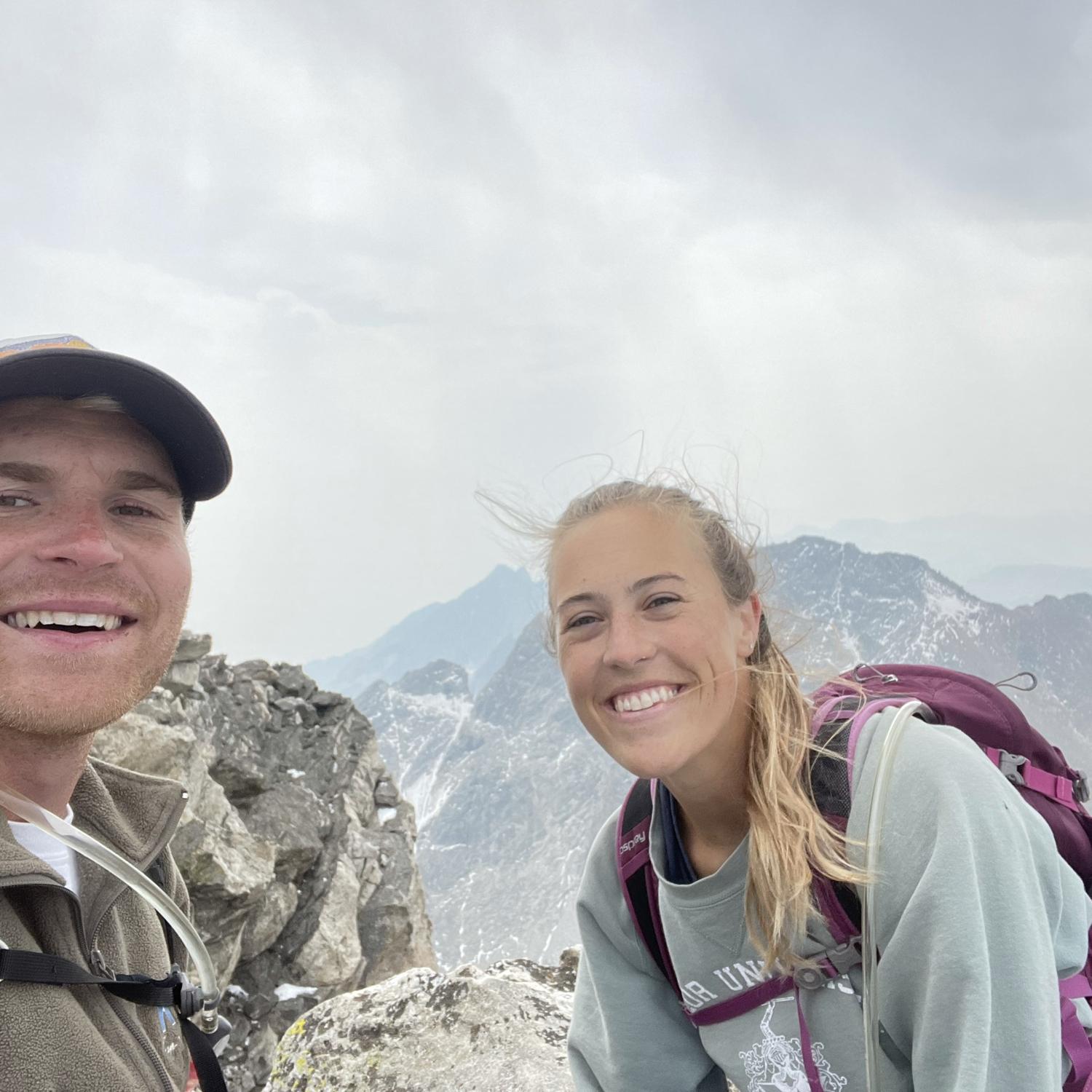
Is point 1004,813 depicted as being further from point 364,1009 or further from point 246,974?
point 246,974

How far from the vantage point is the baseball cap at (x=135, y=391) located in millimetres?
2590

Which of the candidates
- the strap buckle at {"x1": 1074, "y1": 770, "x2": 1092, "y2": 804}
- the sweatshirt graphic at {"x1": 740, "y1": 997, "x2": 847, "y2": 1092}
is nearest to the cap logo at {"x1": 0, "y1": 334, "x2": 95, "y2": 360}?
the sweatshirt graphic at {"x1": 740, "y1": 997, "x2": 847, "y2": 1092}

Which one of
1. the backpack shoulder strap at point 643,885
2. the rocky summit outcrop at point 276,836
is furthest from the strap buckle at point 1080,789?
the rocky summit outcrop at point 276,836

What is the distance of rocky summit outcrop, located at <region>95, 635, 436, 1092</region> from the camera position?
1595 centimetres

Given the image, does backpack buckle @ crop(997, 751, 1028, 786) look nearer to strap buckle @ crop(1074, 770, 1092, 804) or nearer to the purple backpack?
the purple backpack

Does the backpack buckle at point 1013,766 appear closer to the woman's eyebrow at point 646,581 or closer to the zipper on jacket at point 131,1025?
the woman's eyebrow at point 646,581

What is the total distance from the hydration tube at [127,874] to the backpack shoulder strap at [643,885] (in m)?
1.70

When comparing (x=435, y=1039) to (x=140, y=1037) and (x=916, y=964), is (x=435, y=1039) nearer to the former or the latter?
(x=140, y=1037)

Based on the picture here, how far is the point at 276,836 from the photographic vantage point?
2098 centimetres

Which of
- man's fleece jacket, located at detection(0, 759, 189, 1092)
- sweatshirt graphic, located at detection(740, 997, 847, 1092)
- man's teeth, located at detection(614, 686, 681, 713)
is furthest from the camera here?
man's teeth, located at detection(614, 686, 681, 713)

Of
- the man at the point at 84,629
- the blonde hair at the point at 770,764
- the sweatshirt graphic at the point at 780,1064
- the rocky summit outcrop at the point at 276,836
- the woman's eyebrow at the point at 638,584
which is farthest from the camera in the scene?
the rocky summit outcrop at the point at 276,836

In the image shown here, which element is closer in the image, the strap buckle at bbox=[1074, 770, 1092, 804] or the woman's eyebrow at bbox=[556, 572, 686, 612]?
the woman's eyebrow at bbox=[556, 572, 686, 612]

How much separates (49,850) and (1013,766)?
3.79 meters

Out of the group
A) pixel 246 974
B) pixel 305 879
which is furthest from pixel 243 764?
pixel 246 974
